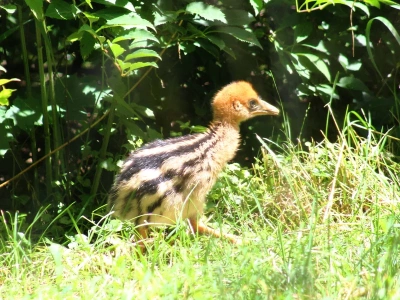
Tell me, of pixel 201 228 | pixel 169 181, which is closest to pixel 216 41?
pixel 169 181

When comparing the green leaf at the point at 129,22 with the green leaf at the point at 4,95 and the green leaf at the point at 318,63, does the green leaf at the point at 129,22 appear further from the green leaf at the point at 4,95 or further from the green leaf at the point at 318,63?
the green leaf at the point at 318,63

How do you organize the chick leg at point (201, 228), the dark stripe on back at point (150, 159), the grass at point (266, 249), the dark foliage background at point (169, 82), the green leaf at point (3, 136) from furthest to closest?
the dark foliage background at point (169, 82) → the green leaf at point (3, 136) → the chick leg at point (201, 228) → the dark stripe on back at point (150, 159) → the grass at point (266, 249)

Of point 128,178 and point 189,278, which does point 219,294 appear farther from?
point 128,178

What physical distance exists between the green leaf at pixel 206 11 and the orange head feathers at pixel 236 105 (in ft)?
1.60

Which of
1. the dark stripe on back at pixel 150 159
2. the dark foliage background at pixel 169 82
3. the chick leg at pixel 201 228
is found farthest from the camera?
the dark foliage background at pixel 169 82

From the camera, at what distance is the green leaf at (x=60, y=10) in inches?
138

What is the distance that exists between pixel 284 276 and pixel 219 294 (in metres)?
0.27

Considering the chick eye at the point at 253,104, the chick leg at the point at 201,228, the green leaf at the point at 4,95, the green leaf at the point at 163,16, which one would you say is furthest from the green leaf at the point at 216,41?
the green leaf at the point at 4,95

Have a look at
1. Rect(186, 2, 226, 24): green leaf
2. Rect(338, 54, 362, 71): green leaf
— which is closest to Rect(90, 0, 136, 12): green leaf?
Rect(186, 2, 226, 24): green leaf

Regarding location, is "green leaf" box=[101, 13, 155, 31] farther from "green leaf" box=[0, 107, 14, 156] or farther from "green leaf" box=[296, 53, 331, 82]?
"green leaf" box=[296, 53, 331, 82]

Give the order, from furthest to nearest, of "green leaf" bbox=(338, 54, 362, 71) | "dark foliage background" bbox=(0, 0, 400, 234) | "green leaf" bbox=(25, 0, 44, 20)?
"green leaf" bbox=(338, 54, 362, 71) → "dark foliage background" bbox=(0, 0, 400, 234) → "green leaf" bbox=(25, 0, 44, 20)

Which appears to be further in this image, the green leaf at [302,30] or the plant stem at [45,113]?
the green leaf at [302,30]

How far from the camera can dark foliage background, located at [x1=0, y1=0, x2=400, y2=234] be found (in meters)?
4.11

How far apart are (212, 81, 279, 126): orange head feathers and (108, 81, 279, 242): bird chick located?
0.16m
